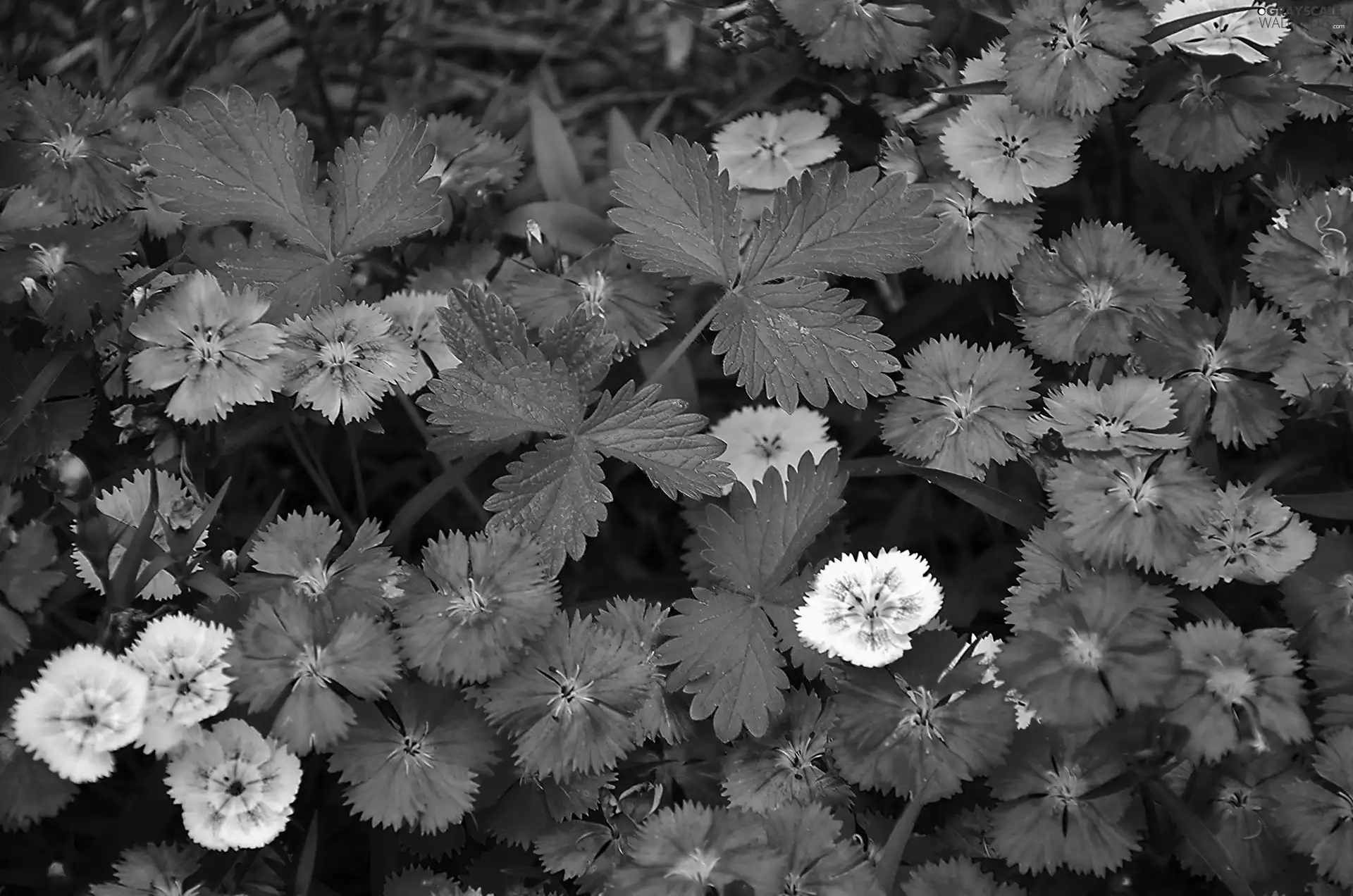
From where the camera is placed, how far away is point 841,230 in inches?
74.2

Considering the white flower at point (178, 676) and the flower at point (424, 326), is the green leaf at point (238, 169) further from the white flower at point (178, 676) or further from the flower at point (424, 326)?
the white flower at point (178, 676)

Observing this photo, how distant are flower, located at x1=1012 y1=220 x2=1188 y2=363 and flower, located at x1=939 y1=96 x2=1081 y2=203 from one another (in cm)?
12

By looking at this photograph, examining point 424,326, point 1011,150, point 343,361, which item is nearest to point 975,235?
point 1011,150

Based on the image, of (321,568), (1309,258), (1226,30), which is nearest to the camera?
(321,568)

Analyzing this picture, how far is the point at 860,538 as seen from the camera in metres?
2.16

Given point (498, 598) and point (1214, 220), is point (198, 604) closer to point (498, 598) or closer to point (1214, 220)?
point (498, 598)

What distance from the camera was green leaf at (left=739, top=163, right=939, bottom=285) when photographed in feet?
6.16

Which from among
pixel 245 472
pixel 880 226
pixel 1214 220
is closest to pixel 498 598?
pixel 245 472

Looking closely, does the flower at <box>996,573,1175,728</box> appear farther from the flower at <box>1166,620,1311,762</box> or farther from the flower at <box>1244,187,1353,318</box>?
the flower at <box>1244,187,1353,318</box>

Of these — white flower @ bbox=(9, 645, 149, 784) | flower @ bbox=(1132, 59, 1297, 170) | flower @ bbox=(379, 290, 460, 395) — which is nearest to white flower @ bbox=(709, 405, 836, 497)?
flower @ bbox=(379, 290, 460, 395)

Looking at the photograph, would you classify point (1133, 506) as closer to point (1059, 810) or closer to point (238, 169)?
point (1059, 810)

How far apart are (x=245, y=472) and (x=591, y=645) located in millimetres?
878

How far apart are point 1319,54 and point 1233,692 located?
1.30 meters

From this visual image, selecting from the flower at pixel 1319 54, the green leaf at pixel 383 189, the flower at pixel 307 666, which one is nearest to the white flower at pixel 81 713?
the flower at pixel 307 666
